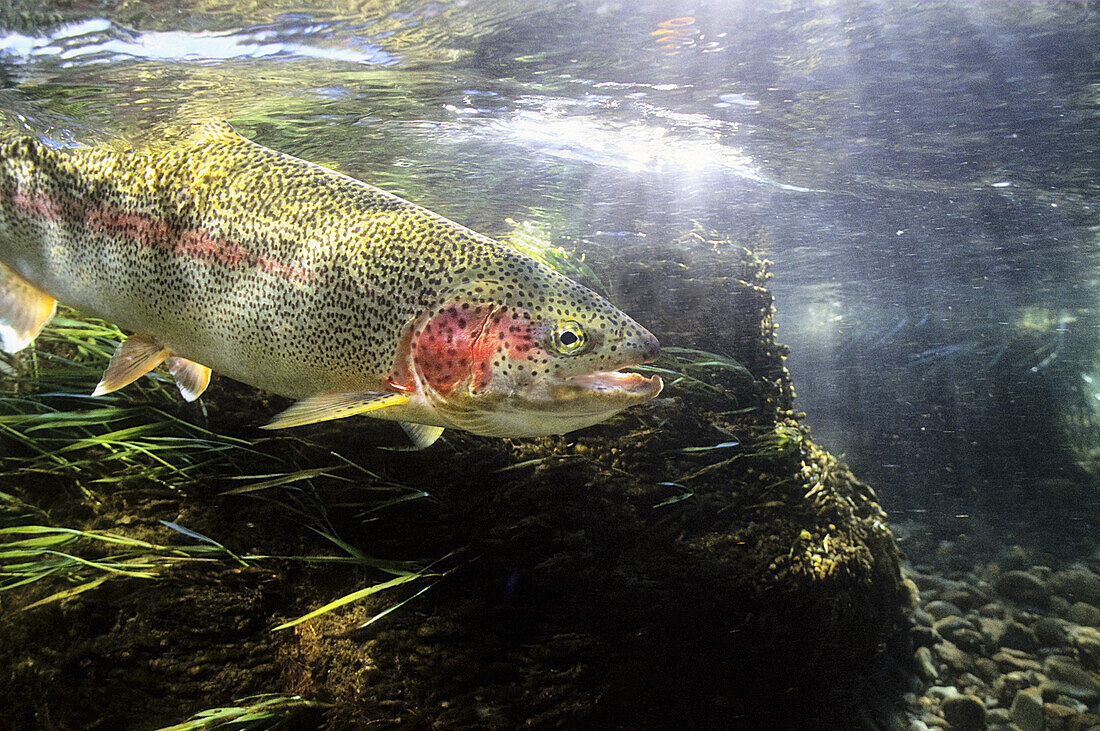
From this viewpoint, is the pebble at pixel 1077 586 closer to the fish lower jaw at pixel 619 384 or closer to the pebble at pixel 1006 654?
the pebble at pixel 1006 654

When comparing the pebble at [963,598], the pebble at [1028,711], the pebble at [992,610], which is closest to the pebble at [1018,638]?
the pebble at [992,610]

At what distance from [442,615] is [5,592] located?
224cm

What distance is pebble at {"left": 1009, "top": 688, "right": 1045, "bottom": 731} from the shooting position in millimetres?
6336

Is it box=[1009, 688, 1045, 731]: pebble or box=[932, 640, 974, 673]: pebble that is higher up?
box=[932, 640, 974, 673]: pebble

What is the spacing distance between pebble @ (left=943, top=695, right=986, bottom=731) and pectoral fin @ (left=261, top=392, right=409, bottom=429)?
7.48 meters

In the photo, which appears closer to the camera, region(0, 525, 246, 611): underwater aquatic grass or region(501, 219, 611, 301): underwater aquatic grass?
region(0, 525, 246, 611): underwater aquatic grass

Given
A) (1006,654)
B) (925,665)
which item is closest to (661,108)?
(925,665)

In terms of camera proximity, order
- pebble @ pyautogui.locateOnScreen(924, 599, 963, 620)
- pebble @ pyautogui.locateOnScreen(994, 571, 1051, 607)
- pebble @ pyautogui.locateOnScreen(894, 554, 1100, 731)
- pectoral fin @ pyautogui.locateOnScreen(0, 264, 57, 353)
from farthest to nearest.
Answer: pebble @ pyautogui.locateOnScreen(994, 571, 1051, 607)
pebble @ pyautogui.locateOnScreen(924, 599, 963, 620)
pebble @ pyautogui.locateOnScreen(894, 554, 1100, 731)
pectoral fin @ pyautogui.locateOnScreen(0, 264, 57, 353)

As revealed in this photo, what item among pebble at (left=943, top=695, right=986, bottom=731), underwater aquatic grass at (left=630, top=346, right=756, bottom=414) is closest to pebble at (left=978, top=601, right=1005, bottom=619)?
pebble at (left=943, top=695, right=986, bottom=731)

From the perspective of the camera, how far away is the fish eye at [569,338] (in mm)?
2137

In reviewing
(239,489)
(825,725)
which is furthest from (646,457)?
(825,725)

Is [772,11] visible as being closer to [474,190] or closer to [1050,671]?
[474,190]

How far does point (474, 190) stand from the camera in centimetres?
1219

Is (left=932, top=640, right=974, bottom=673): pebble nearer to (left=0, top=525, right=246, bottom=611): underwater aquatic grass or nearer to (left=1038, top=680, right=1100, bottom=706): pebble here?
(left=1038, top=680, right=1100, bottom=706): pebble
